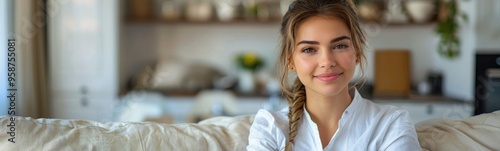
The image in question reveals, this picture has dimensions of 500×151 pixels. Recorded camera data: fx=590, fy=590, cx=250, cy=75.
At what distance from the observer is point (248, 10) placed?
4965 mm

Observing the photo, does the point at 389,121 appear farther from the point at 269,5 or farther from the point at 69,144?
the point at 269,5

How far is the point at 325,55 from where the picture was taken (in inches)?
53.9

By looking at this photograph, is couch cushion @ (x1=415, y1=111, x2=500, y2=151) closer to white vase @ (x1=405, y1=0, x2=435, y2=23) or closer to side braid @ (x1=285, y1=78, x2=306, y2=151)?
side braid @ (x1=285, y1=78, x2=306, y2=151)

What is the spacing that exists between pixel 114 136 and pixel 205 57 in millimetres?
3628

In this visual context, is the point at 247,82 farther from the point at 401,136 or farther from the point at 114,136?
the point at 401,136

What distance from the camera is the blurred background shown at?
4.14 m

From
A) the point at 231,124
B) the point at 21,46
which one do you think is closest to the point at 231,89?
the point at 21,46

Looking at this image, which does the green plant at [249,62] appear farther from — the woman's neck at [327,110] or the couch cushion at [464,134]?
the woman's neck at [327,110]

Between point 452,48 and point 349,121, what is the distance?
3.19 metres

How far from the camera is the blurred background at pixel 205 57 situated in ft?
13.6

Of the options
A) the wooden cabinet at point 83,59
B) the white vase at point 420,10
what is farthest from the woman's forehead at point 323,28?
the white vase at point 420,10

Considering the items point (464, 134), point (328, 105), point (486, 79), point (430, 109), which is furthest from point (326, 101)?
point (430, 109)

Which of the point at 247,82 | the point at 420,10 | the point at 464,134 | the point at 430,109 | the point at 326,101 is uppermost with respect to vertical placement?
the point at 420,10

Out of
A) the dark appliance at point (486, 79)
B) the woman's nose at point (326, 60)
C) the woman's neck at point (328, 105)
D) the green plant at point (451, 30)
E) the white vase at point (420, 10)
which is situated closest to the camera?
the woman's nose at point (326, 60)
